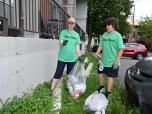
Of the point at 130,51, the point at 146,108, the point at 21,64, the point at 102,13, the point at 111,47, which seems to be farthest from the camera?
the point at 102,13

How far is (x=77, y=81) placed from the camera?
7.63 metres

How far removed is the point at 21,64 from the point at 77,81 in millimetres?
1530

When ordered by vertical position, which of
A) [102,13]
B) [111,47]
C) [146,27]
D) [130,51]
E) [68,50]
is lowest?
[130,51]

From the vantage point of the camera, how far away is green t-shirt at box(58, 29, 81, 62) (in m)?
7.86

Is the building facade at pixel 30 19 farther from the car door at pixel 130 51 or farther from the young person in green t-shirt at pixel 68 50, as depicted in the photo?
the car door at pixel 130 51

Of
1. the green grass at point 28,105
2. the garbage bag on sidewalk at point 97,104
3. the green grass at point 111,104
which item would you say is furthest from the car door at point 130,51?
the garbage bag on sidewalk at point 97,104

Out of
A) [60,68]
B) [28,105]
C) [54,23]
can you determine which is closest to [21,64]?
[28,105]

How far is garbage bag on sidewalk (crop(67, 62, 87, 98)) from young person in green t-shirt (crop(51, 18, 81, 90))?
28cm

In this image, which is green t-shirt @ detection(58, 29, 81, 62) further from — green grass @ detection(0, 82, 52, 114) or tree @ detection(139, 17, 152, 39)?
tree @ detection(139, 17, 152, 39)

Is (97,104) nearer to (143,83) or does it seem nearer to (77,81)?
(143,83)

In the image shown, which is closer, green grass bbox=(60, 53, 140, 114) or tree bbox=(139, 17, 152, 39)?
green grass bbox=(60, 53, 140, 114)

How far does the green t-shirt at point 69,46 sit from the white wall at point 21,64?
50 cm

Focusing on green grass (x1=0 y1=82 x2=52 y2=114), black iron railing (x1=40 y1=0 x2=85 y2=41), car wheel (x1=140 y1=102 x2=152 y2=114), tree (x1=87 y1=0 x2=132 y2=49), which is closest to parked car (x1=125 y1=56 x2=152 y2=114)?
car wheel (x1=140 y1=102 x2=152 y2=114)

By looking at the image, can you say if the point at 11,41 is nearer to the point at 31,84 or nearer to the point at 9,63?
the point at 9,63
